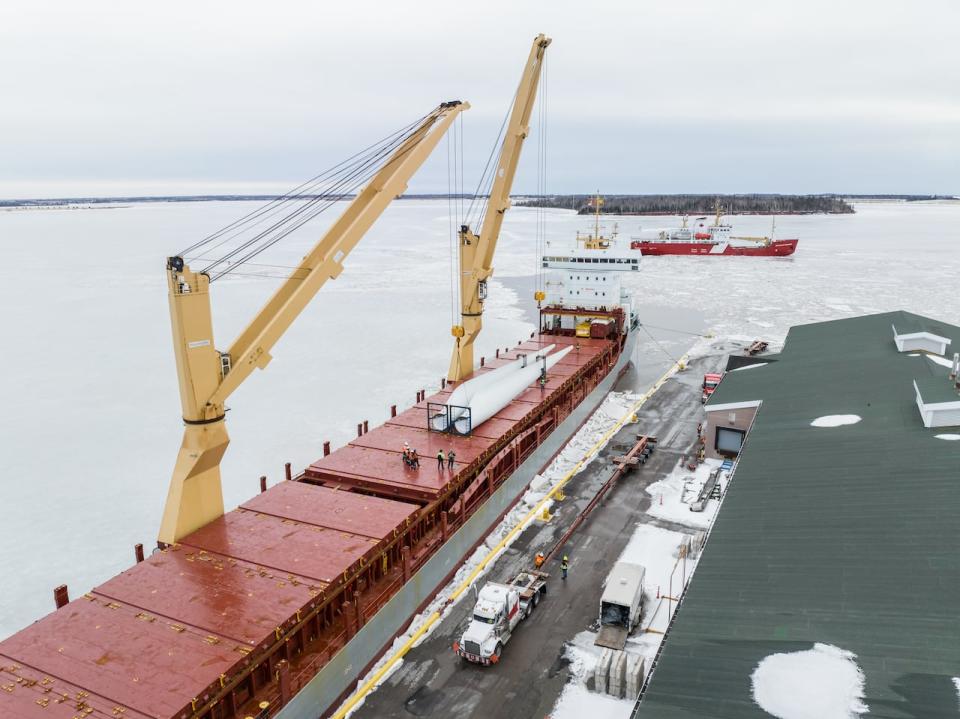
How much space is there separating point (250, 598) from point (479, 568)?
7.12 meters

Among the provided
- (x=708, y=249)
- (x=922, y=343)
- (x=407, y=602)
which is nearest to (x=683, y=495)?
(x=407, y=602)

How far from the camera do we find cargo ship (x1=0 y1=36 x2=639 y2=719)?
9.85 meters

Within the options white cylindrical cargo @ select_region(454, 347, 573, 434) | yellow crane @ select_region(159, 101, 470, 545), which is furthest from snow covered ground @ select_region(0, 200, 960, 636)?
white cylindrical cargo @ select_region(454, 347, 573, 434)

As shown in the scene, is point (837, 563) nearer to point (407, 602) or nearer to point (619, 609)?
point (619, 609)

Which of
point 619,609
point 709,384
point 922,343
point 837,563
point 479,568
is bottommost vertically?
point 479,568

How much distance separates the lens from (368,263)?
81125 millimetres

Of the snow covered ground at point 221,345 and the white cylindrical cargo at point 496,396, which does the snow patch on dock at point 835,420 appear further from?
the snow covered ground at point 221,345

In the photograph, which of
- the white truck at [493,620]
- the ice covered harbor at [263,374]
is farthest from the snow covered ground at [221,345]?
the white truck at [493,620]

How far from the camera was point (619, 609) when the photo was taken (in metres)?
14.4

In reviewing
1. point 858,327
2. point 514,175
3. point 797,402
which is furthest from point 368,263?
point 797,402

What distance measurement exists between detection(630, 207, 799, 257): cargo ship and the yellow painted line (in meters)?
73.0

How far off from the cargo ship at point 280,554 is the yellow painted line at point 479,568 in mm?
280

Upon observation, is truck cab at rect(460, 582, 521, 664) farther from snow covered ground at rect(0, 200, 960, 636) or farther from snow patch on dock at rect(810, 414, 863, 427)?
snow patch on dock at rect(810, 414, 863, 427)

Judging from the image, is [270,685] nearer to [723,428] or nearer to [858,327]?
[723,428]
